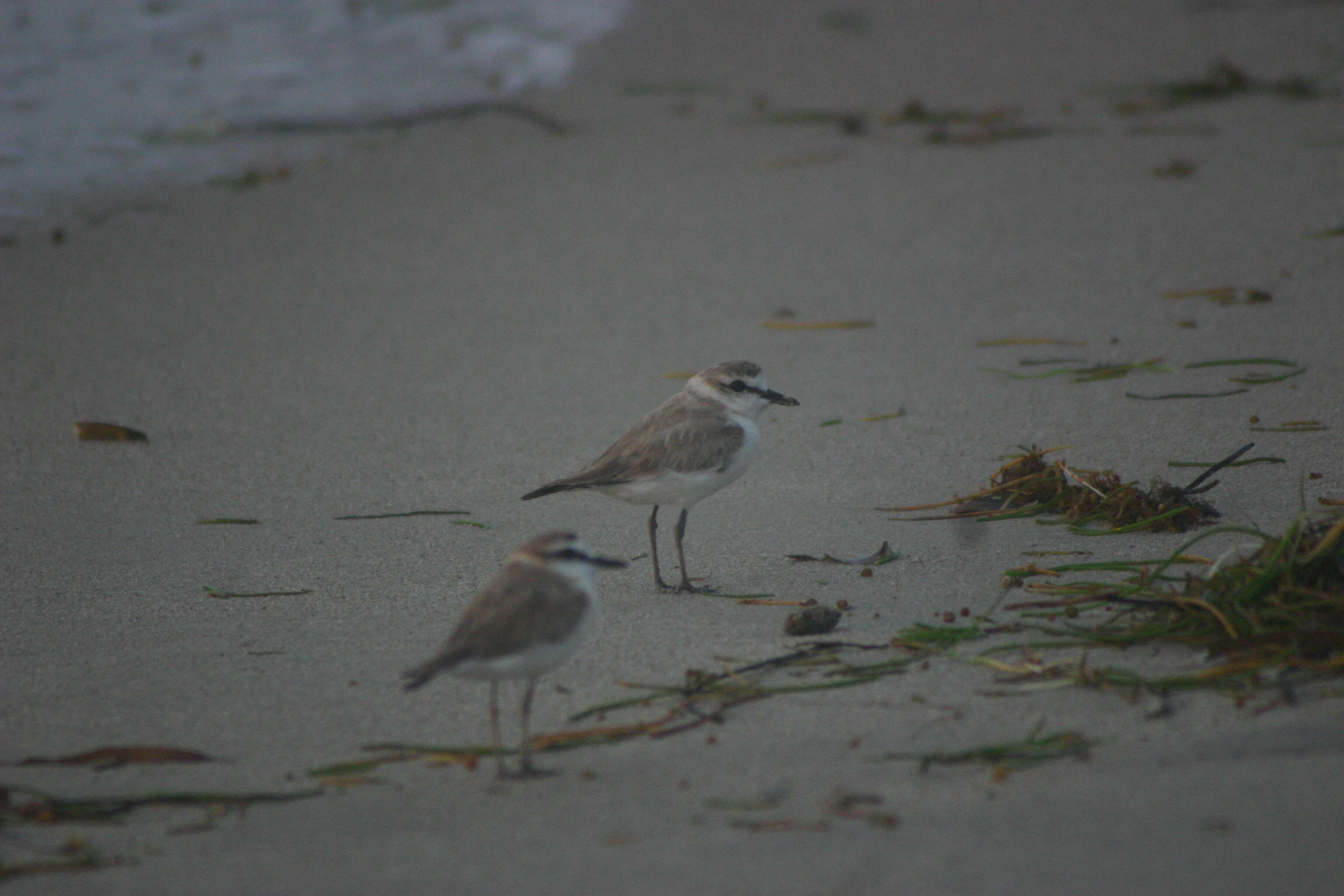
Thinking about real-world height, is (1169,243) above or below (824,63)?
below

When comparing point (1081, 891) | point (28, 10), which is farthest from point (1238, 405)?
point (28, 10)

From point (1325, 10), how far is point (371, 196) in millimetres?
7630

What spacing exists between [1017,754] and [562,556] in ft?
4.10

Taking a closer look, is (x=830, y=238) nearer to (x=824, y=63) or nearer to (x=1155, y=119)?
(x=1155, y=119)

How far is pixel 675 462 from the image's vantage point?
4.59 meters

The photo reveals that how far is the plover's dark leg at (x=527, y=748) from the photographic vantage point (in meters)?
3.17

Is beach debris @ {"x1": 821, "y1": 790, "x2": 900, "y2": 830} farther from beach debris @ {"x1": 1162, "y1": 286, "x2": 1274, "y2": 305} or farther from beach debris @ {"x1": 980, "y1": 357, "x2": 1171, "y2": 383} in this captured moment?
beach debris @ {"x1": 1162, "y1": 286, "x2": 1274, "y2": 305}

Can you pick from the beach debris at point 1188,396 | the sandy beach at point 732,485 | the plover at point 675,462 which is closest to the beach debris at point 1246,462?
the sandy beach at point 732,485

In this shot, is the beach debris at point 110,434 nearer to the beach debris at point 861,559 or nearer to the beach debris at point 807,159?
the beach debris at point 861,559

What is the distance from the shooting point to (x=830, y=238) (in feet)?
24.3

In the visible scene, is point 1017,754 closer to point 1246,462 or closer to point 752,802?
point 752,802

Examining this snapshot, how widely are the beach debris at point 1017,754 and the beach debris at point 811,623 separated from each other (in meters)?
0.78

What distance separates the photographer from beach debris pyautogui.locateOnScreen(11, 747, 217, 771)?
127 inches

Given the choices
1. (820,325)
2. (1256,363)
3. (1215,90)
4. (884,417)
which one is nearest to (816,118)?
(1215,90)
